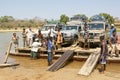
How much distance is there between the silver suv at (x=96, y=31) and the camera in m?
19.1

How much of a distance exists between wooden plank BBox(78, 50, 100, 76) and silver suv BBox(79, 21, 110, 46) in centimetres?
343

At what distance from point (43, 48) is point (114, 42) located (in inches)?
203

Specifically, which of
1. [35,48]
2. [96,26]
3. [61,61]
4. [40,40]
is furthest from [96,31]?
[61,61]

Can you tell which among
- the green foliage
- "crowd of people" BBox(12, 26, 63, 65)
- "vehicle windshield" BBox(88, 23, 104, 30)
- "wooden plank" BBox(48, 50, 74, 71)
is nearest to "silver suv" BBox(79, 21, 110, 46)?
"vehicle windshield" BBox(88, 23, 104, 30)

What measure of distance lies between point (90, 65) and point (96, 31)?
20.3ft

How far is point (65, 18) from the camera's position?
8025 cm

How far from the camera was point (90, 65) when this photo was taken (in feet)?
45.4

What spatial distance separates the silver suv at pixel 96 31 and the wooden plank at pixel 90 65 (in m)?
3.43

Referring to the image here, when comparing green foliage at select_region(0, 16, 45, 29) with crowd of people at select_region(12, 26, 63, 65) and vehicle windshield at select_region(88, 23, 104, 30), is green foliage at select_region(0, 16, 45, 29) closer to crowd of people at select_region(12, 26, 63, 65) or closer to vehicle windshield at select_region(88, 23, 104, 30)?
crowd of people at select_region(12, 26, 63, 65)

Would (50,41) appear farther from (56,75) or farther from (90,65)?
(56,75)

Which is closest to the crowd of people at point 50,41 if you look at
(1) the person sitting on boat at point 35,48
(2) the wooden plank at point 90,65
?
(1) the person sitting on boat at point 35,48

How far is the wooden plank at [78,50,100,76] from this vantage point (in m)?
12.7

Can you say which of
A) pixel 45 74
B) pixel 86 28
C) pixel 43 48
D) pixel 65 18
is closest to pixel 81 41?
pixel 86 28

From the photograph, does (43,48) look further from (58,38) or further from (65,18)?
(65,18)
